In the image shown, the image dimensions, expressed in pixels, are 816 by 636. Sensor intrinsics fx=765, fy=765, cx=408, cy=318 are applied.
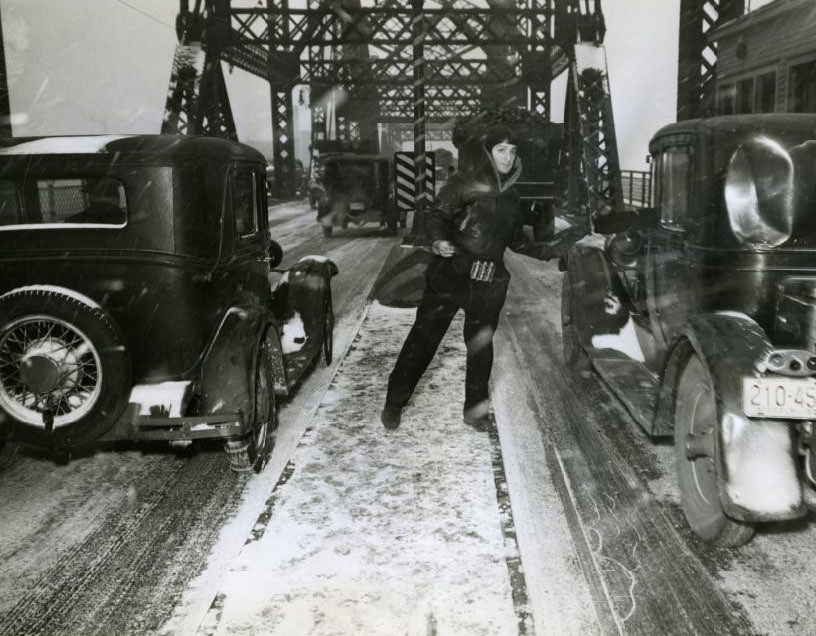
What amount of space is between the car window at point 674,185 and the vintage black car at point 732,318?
0.04 ft

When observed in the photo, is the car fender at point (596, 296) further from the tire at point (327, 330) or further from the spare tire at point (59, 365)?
the spare tire at point (59, 365)

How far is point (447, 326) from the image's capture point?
205 inches

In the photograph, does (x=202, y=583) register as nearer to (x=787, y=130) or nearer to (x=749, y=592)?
(x=749, y=592)

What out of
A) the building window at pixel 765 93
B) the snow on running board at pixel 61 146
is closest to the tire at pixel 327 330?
the snow on running board at pixel 61 146

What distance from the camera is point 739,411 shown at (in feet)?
10.5

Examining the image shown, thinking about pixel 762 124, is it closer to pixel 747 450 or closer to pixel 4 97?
pixel 747 450

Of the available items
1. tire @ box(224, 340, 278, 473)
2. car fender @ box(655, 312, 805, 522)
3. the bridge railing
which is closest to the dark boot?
tire @ box(224, 340, 278, 473)

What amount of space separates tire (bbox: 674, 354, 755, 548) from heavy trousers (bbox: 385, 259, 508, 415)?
1.51 metres

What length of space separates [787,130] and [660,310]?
5.36 feet

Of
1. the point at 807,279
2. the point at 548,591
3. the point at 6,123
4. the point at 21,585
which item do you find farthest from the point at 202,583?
the point at 6,123

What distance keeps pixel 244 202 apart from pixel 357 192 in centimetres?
1611

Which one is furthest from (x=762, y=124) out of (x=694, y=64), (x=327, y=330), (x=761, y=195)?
(x=694, y=64)

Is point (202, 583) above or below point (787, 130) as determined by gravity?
below

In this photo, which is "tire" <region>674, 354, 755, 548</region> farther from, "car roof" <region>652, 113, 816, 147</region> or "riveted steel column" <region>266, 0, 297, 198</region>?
"riveted steel column" <region>266, 0, 297, 198</region>
